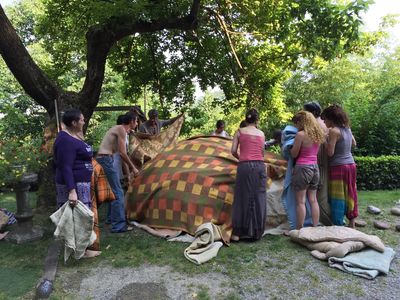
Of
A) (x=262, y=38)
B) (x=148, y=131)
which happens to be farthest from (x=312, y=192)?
(x=262, y=38)

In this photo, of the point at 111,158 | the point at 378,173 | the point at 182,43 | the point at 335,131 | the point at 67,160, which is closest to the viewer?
the point at 67,160

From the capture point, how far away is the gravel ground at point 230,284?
364cm

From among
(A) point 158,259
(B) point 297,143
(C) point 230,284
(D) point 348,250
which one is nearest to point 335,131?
(B) point 297,143

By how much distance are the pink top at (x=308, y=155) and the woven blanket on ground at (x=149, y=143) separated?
3.00m

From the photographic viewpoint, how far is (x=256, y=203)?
5059 millimetres

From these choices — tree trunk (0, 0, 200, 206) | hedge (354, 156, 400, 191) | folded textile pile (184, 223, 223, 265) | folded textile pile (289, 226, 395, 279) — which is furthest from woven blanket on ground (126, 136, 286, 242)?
hedge (354, 156, 400, 191)

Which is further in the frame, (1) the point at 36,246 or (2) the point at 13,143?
(2) the point at 13,143

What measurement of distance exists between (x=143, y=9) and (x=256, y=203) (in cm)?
377

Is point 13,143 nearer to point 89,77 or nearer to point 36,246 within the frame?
point 36,246

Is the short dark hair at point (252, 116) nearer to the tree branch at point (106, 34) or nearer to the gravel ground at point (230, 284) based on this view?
the gravel ground at point (230, 284)

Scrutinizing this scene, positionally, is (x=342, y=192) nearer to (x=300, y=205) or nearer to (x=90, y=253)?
(x=300, y=205)

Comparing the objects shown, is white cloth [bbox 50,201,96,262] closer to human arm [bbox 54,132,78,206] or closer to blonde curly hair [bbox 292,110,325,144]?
human arm [bbox 54,132,78,206]

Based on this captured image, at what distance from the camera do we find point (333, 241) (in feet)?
15.0

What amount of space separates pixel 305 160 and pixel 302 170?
0.14m
